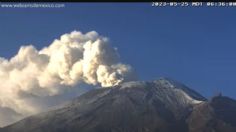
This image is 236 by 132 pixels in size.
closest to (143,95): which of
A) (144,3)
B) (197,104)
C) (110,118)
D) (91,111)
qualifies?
(197,104)

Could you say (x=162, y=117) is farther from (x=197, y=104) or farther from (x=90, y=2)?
(x=90, y=2)

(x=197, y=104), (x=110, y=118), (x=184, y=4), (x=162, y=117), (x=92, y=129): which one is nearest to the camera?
(x=184, y=4)

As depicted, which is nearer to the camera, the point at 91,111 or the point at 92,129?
the point at 92,129

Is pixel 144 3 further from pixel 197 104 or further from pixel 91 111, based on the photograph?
pixel 197 104

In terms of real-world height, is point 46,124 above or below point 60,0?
below

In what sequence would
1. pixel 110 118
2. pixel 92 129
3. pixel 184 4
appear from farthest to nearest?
pixel 110 118
pixel 92 129
pixel 184 4

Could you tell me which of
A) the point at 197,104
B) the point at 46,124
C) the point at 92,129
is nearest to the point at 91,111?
the point at 46,124

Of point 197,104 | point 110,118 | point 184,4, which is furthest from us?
point 197,104
